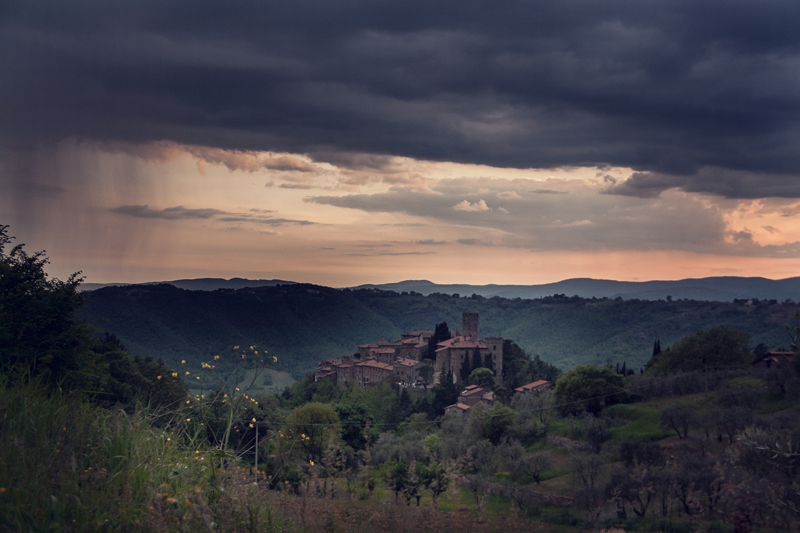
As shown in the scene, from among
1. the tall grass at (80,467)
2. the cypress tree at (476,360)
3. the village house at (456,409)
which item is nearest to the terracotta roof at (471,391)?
the village house at (456,409)

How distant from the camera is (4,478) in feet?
12.8

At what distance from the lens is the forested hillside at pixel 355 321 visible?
2955 inches

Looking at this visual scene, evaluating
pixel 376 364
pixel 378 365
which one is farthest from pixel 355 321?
pixel 378 365

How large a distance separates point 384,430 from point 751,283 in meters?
187

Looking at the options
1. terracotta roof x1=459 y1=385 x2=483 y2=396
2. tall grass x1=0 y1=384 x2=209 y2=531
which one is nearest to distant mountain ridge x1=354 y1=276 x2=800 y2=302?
terracotta roof x1=459 y1=385 x2=483 y2=396

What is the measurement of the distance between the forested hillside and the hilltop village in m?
17.1

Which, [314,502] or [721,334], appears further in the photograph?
[721,334]

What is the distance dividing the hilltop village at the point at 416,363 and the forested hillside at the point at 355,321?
17.1 metres

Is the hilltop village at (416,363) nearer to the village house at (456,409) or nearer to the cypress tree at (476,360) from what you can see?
the cypress tree at (476,360)

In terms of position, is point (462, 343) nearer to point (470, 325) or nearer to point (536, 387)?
point (470, 325)

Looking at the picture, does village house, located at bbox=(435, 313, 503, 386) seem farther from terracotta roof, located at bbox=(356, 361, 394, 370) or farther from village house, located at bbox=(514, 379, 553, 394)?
village house, located at bbox=(514, 379, 553, 394)

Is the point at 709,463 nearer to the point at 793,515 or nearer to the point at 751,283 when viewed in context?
the point at 793,515

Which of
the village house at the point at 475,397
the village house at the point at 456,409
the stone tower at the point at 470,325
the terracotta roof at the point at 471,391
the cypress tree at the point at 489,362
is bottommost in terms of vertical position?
the village house at the point at 456,409

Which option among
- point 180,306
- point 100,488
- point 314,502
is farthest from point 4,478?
point 180,306
